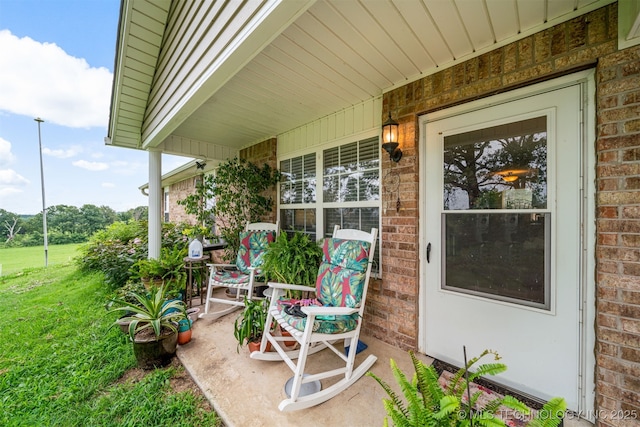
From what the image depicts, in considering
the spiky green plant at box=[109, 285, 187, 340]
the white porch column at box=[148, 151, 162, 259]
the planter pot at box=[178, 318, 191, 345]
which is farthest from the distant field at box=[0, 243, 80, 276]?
the planter pot at box=[178, 318, 191, 345]

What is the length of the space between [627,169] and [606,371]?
1.17 m

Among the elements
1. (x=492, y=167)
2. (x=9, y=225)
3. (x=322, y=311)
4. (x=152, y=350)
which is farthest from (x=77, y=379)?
(x=9, y=225)

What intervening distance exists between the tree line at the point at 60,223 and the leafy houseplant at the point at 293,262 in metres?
7.68

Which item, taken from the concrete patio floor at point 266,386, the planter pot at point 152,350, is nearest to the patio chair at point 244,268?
the concrete patio floor at point 266,386

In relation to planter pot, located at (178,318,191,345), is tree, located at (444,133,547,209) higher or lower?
higher

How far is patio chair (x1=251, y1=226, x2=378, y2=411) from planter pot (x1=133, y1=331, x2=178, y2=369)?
0.78 m

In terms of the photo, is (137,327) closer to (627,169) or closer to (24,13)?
(627,169)

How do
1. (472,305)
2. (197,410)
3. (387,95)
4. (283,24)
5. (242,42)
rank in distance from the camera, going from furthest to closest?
(387,95) → (472,305) → (197,410) → (242,42) → (283,24)

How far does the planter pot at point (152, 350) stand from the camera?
2.00 metres

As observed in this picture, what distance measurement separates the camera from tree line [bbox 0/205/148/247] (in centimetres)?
909

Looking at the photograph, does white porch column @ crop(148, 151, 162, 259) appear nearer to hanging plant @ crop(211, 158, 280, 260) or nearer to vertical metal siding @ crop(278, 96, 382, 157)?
hanging plant @ crop(211, 158, 280, 260)

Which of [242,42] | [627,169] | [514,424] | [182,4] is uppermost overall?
[182,4]

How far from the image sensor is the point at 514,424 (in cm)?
148

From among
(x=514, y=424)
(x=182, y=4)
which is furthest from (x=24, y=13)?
(x=514, y=424)
